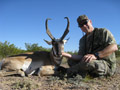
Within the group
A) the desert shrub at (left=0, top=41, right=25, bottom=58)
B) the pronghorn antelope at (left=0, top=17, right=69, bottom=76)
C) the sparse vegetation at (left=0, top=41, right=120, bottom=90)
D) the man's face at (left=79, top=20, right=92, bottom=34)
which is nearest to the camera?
the sparse vegetation at (left=0, top=41, right=120, bottom=90)

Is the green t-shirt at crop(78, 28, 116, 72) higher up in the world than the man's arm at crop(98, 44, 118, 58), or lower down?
higher up

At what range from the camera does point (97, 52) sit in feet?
12.1

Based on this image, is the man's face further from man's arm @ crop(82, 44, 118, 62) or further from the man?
man's arm @ crop(82, 44, 118, 62)

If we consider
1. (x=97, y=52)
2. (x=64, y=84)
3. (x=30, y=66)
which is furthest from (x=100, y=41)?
(x=30, y=66)

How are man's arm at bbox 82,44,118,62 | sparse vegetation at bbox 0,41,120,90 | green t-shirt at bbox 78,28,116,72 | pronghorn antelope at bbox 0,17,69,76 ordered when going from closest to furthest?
1. sparse vegetation at bbox 0,41,120,90
2. man's arm at bbox 82,44,118,62
3. green t-shirt at bbox 78,28,116,72
4. pronghorn antelope at bbox 0,17,69,76

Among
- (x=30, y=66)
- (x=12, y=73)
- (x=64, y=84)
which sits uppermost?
(x=30, y=66)

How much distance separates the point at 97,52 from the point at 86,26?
0.94 m

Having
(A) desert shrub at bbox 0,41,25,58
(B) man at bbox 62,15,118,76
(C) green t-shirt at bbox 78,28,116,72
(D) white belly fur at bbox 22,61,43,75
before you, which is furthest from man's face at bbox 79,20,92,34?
(A) desert shrub at bbox 0,41,25,58

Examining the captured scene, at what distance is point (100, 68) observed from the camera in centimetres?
356

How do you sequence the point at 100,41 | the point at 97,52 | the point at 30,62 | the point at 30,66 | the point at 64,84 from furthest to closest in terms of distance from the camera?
the point at 30,62 → the point at 30,66 → the point at 100,41 → the point at 97,52 → the point at 64,84

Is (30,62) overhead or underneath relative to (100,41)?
underneath

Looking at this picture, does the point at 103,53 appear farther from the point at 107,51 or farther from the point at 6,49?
the point at 6,49

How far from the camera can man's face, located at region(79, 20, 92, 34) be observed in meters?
4.14

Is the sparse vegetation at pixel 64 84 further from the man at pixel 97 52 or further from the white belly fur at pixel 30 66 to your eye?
the white belly fur at pixel 30 66
